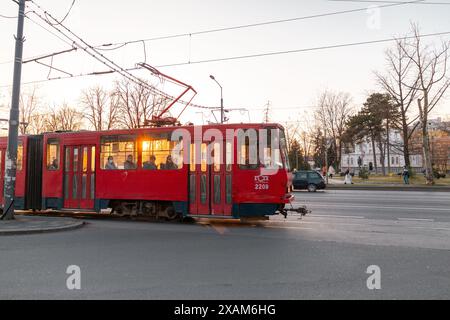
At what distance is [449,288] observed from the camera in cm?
540

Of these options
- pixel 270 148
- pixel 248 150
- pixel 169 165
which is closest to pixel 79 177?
pixel 169 165

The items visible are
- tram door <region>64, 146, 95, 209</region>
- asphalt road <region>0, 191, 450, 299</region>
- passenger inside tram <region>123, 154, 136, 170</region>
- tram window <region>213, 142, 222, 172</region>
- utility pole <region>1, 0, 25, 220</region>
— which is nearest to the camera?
asphalt road <region>0, 191, 450, 299</region>

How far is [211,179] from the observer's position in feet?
39.4

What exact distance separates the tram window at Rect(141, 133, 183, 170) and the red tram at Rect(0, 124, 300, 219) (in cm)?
3

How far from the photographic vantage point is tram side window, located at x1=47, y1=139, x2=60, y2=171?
14.5 metres

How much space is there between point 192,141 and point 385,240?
21.1ft

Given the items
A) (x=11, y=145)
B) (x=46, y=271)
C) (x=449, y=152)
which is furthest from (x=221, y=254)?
(x=449, y=152)

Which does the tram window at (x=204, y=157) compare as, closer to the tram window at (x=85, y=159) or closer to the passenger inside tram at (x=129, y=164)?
the passenger inside tram at (x=129, y=164)

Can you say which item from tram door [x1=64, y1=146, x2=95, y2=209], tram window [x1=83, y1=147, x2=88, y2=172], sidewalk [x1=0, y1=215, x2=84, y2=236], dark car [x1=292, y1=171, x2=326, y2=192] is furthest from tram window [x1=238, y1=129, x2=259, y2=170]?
dark car [x1=292, y1=171, x2=326, y2=192]

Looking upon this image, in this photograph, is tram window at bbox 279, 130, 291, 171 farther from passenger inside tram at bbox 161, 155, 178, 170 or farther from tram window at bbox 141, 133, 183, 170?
passenger inside tram at bbox 161, 155, 178, 170

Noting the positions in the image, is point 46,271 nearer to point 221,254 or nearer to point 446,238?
point 221,254
